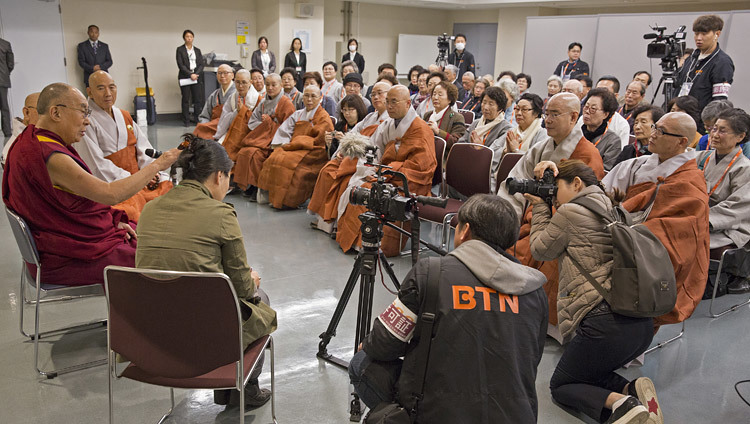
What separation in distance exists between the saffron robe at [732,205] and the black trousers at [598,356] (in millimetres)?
1338

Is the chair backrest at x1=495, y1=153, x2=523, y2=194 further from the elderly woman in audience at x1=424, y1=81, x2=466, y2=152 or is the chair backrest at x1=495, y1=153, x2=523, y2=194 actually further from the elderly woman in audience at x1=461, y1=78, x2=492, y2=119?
the elderly woman in audience at x1=461, y1=78, x2=492, y2=119

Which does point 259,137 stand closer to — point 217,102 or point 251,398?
point 217,102

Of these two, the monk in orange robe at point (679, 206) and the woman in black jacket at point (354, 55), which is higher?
the woman in black jacket at point (354, 55)

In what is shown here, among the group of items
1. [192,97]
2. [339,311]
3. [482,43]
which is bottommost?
[339,311]

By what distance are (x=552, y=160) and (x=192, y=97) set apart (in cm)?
879

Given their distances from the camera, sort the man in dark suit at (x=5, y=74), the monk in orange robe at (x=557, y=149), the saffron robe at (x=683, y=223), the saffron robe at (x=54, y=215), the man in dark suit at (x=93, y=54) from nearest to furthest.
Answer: the saffron robe at (x=54, y=215), the saffron robe at (x=683, y=223), the monk in orange robe at (x=557, y=149), the man in dark suit at (x=5, y=74), the man in dark suit at (x=93, y=54)

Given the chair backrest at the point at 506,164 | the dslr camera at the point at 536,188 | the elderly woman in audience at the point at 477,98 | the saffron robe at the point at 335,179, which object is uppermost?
the elderly woman in audience at the point at 477,98

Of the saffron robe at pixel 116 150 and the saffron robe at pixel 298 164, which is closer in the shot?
the saffron robe at pixel 116 150

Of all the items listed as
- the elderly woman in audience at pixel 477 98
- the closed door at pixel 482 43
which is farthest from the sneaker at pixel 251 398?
the closed door at pixel 482 43

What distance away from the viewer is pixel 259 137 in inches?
230

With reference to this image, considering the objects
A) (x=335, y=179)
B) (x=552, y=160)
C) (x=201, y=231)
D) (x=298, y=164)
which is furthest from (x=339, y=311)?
(x=298, y=164)

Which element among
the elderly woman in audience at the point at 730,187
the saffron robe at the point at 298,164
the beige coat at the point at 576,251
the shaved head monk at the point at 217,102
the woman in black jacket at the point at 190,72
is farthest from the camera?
the woman in black jacket at the point at 190,72

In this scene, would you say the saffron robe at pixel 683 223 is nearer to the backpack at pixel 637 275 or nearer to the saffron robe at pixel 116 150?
the backpack at pixel 637 275

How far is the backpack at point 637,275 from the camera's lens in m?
2.16
